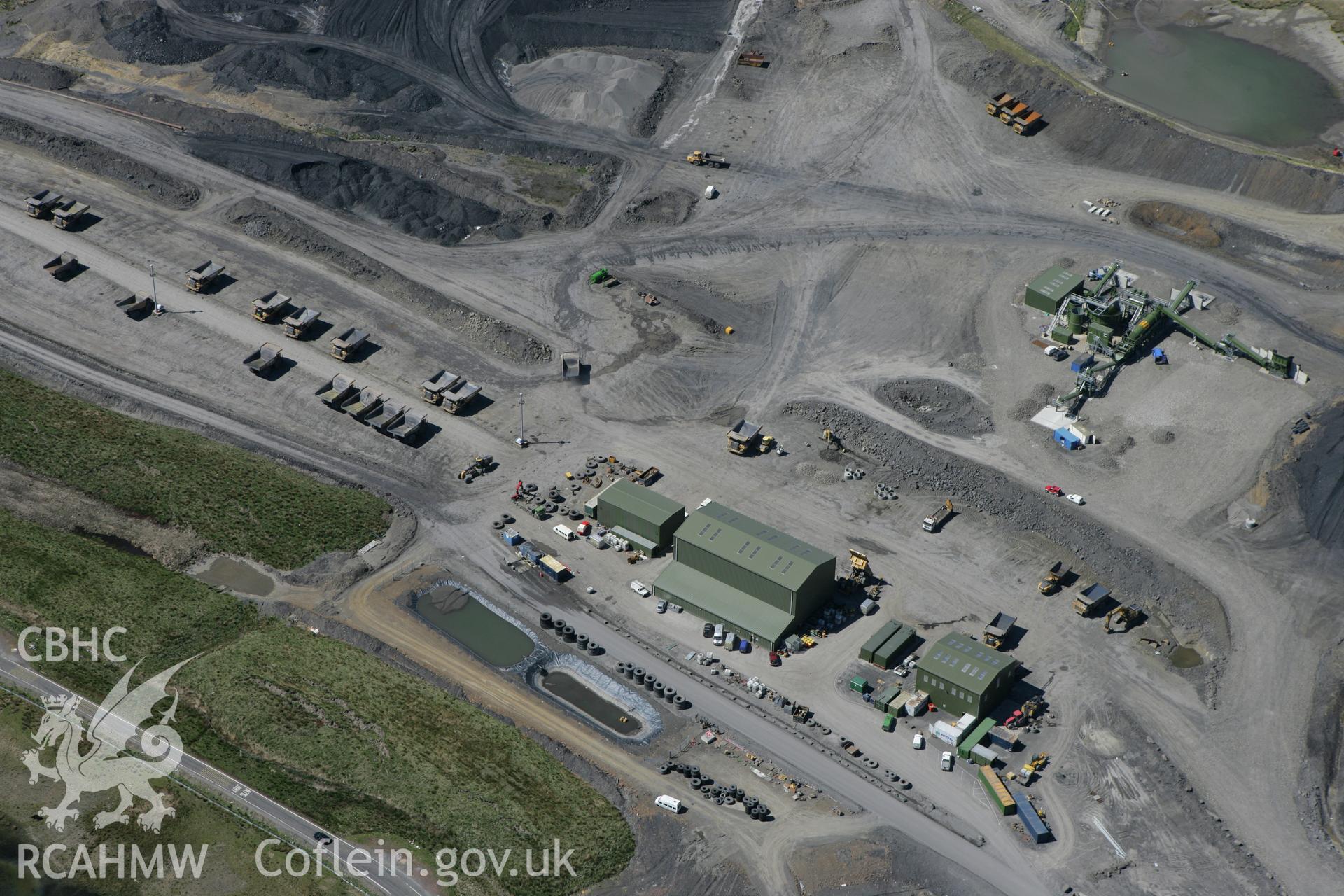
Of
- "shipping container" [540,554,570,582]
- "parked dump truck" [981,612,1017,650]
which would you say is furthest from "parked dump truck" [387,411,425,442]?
"parked dump truck" [981,612,1017,650]

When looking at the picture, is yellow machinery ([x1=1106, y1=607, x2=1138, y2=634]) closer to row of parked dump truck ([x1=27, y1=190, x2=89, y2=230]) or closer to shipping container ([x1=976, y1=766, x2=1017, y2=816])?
shipping container ([x1=976, y1=766, x2=1017, y2=816])

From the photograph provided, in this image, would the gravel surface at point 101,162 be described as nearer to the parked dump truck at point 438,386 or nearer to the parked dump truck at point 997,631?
the parked dump truck at point 438,386

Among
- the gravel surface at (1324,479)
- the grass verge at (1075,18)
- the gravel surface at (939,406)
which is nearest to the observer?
the gravel surface at (1324,479)

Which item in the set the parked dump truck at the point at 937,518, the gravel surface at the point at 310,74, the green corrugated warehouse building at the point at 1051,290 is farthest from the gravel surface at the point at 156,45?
the parked dump truck at the point at 937,518

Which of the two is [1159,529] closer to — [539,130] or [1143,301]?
[1143,301]

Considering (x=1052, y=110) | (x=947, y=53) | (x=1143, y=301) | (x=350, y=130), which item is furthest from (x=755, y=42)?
(x=1143, y=301)

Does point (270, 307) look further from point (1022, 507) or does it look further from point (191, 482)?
point (1022, 507)
